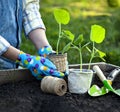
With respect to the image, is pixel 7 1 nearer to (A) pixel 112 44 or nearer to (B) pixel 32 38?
(B) pixel 32 38

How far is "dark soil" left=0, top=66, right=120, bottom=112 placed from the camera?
86.9 inches

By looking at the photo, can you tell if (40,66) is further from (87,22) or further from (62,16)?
(87,22)

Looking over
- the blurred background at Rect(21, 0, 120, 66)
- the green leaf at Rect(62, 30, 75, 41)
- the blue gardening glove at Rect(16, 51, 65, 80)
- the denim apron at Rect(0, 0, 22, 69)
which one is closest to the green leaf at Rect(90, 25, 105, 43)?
the green leaf at Rect(62, 30, 75, 41)

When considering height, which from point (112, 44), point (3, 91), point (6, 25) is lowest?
point (112, 44)

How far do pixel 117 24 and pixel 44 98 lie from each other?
11.2 ft

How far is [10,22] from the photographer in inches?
114

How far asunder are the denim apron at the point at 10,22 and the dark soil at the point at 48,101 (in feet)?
1.64

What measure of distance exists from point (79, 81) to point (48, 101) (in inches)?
7.9

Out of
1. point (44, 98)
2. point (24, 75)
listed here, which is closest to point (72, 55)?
point (24, 75)

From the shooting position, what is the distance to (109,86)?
2412 mm

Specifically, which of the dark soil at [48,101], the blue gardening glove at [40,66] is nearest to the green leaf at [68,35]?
the blue gardening glove at [40,66]

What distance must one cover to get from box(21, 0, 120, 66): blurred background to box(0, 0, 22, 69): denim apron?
112cm

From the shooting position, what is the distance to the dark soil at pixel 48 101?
7.24 feet

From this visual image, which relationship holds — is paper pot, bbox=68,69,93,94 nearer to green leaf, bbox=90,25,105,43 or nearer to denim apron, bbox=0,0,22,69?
green leaf, bbox=90,25,105,43
